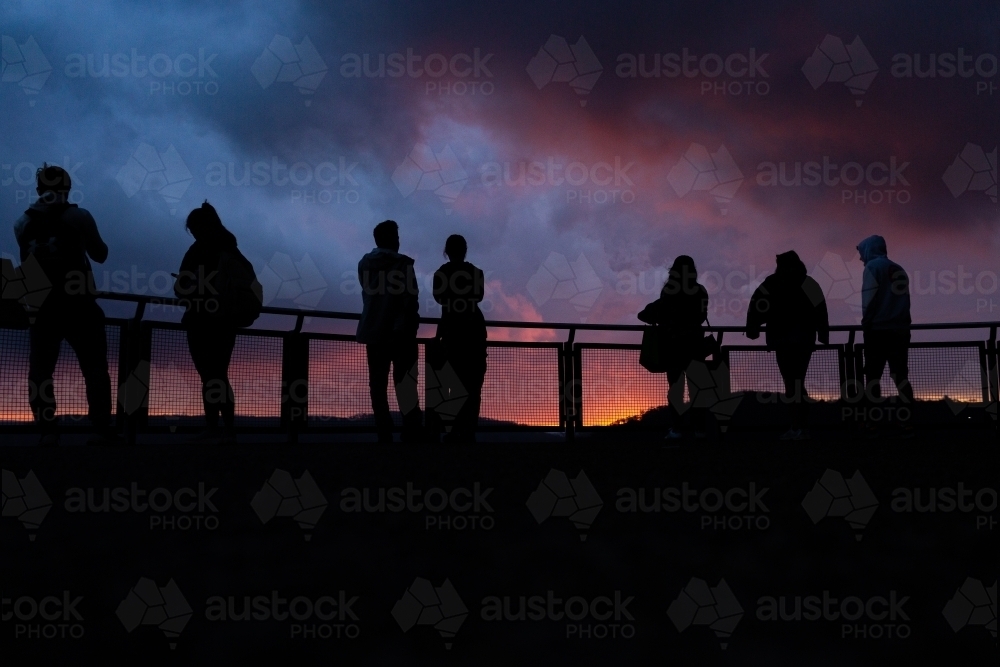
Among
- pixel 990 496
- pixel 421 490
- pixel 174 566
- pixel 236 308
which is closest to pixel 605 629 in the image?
pixel 174 566

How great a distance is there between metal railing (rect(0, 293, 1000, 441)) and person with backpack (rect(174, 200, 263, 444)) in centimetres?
151

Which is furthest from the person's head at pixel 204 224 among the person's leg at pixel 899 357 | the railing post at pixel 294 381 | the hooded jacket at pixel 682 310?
the person's leg at pixel 899 357

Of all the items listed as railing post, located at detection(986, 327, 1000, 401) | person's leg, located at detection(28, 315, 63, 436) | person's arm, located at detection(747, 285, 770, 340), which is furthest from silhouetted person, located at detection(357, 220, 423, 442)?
railing post, located at detection(986, 327, 1000, 401)

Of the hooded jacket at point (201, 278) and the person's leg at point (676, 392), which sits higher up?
the hooded jacket at point (201, 278)

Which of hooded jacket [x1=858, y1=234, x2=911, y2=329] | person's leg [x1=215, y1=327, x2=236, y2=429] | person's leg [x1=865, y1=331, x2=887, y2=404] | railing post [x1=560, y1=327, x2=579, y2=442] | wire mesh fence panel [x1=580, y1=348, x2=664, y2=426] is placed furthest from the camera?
wire mesh fence panel [x1=580, y1=348, x2=664, y2=426]

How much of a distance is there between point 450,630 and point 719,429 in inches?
388

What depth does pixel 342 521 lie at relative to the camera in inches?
114

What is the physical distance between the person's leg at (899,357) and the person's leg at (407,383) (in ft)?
16.5

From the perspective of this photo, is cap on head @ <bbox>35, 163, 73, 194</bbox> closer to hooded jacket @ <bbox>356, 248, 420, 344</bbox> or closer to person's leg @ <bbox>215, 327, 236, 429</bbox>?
person's leg @ <bbox>215, 327, 236, 429</bbox>

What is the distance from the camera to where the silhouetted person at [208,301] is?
708 centimetres

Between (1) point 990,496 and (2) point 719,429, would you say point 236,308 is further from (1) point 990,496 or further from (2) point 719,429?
(2) point 719,429

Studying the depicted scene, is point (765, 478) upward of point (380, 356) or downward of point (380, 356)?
downward

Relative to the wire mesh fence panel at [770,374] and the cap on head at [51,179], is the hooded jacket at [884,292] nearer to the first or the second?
the wire mesh fence panel at [770,374]

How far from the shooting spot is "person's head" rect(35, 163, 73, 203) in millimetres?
6574
